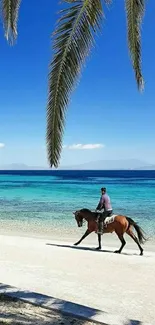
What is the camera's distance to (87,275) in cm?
880

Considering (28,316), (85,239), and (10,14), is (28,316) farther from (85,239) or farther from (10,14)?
(85,239)

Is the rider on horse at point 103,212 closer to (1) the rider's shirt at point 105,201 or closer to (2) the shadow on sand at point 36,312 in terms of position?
(1) the rider's shirt at point 105,201

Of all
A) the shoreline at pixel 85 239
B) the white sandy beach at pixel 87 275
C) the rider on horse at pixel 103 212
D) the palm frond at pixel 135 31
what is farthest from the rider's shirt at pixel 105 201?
the palm frond at pixel 135 31

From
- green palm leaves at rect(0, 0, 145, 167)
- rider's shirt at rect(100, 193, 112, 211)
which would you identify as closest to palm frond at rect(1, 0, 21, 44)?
green palm leaves at rect(0, 0, 145, 167)

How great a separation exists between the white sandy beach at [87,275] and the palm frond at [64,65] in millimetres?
2695

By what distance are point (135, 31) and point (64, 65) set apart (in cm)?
130

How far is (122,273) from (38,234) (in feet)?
29.3

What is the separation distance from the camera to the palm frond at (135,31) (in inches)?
226

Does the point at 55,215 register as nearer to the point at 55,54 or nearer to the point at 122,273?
the point at 122,273

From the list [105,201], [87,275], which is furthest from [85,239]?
[87,275]

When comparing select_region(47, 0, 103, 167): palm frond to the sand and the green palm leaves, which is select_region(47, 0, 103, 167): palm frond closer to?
the green palm leaves

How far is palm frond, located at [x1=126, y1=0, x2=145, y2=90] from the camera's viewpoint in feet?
18.8

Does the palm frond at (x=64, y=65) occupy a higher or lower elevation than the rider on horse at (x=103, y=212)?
higher

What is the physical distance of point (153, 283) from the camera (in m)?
8.23
